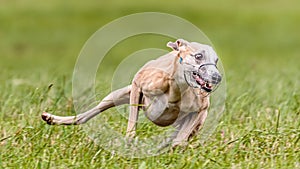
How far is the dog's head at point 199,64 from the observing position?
17.0 feet

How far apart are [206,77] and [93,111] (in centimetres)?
125

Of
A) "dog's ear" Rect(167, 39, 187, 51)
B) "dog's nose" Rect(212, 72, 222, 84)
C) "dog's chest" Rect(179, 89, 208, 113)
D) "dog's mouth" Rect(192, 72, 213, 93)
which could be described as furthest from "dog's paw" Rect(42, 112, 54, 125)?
"dog's nose" Rect(212, 72, 222, 84)

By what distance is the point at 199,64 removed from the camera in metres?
5.30

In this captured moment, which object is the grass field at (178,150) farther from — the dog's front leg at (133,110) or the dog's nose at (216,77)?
the dog's nose at (216,77)

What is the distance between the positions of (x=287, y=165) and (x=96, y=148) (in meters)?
1.26

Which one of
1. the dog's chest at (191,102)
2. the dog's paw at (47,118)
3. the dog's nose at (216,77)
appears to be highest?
the dog's nose at (216,77)

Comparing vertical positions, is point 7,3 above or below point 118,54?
above

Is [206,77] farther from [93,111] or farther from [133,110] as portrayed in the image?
[93,111]

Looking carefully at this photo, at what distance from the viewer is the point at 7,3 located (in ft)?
82.4

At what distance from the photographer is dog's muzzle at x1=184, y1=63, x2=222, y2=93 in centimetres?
514

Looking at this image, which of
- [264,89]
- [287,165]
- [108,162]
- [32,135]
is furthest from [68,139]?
[264,89]

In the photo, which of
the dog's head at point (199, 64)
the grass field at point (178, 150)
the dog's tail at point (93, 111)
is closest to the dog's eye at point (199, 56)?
the dog's head at point (199, 64)

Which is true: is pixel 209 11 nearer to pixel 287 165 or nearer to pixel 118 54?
pixel 118 54

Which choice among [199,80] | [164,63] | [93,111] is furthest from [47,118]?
[199,80]
